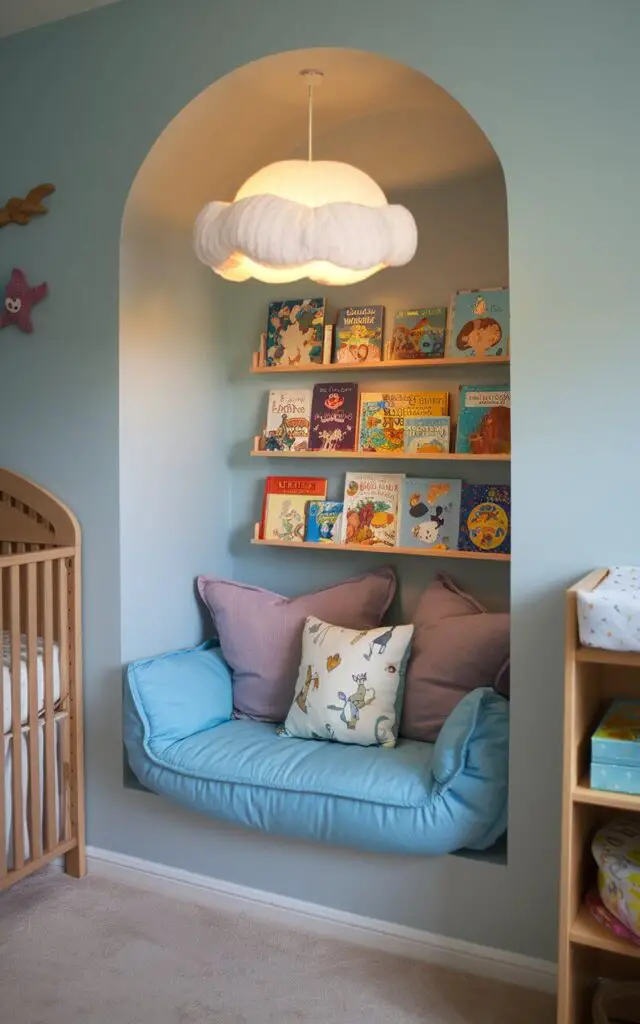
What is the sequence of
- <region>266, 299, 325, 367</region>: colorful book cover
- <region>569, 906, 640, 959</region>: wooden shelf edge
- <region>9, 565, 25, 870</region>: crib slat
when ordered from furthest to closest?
<region>266, 299, 325, 367</region>: colorful book cover < <region>9, 565, 25, 870</region>: crib slat < <region>569, 906, 640, 959</region>: wooden shelf edge

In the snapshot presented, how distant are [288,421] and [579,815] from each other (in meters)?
1.62

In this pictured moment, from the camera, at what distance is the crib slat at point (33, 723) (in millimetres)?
2490

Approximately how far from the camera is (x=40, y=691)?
103 inches

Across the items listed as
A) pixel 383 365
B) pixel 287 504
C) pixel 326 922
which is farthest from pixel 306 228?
pixel 326 922

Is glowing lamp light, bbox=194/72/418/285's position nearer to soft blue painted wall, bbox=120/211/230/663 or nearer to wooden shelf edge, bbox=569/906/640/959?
Answer: soft blue painted wall, bbox=120/211/230/663

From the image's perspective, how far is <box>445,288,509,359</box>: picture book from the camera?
265cm

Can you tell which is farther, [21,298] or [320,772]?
[21,298]

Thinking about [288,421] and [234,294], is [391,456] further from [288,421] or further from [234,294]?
[234,294]

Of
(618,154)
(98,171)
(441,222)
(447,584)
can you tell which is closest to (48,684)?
(447,584)

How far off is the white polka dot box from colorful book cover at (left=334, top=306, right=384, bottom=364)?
1.39 m

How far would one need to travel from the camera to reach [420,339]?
279 centimetres

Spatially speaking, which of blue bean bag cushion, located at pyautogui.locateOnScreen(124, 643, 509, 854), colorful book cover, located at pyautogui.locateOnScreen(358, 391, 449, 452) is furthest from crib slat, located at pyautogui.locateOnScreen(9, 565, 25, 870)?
colorful book cover, located at pyautogui.locateOnScreen(358, 391, 449, 452)

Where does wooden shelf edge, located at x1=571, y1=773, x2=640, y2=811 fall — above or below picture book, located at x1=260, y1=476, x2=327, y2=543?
below

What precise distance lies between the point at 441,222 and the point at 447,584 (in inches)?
44.4
